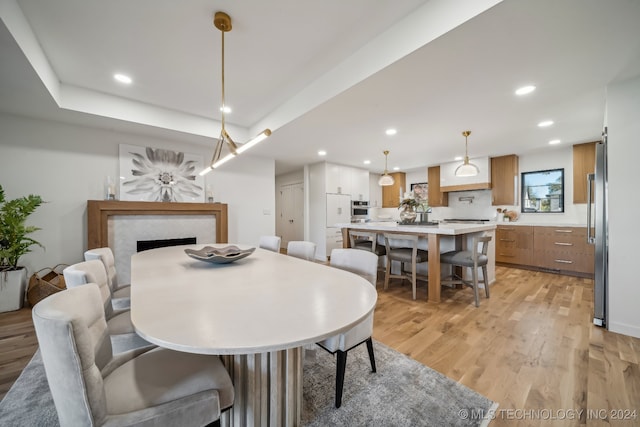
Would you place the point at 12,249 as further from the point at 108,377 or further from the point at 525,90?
the point at 525,90

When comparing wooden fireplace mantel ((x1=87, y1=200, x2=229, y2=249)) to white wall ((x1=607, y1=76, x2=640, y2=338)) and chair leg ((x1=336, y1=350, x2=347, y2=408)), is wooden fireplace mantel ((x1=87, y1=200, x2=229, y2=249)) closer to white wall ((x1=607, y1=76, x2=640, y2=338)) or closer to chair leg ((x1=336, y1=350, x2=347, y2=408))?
chair leg ((x1=336, y1=350, x2=347, y2=408))

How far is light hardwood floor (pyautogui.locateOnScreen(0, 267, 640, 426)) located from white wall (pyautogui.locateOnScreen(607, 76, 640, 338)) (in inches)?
10.3

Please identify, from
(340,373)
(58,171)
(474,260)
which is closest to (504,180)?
(474,260)

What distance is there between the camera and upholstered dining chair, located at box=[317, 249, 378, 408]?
1.32 m

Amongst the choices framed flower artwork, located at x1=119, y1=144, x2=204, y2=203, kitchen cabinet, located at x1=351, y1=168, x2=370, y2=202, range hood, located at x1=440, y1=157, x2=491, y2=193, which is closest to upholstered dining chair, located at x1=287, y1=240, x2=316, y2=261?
framed flower artwork, located at x1=119, y1=144, x2=204, y2=203

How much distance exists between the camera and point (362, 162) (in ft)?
18.9

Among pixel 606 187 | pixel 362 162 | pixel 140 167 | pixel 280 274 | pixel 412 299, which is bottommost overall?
pixel 412 299

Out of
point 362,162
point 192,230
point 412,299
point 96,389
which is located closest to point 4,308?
point 192,230

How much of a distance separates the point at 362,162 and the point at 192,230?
397 cm

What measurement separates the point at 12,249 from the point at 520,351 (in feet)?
16.8

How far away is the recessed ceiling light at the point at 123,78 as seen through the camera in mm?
2566

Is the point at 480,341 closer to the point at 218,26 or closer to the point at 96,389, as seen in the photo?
the point at 96,389

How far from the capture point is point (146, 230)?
3.65 meters

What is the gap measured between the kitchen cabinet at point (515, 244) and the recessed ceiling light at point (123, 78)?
6.48m
